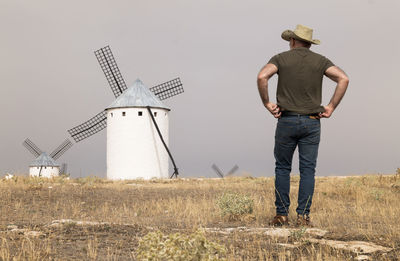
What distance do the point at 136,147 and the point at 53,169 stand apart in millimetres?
23729

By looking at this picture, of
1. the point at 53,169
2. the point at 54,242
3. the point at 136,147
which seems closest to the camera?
the point at 54,242

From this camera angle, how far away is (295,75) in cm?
622

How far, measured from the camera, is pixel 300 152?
6.39 meters

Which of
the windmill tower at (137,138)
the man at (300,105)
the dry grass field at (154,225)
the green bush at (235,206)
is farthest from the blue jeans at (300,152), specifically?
the windmill tower at (137,138)

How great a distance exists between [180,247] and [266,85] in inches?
139

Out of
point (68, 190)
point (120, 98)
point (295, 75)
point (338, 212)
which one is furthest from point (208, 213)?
point (120, 98)

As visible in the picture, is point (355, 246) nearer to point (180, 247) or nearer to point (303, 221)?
point (303, 221)

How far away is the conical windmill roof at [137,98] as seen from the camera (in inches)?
970

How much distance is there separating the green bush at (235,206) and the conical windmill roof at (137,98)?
57.5ft

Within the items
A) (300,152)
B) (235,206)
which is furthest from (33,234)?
(300,152)

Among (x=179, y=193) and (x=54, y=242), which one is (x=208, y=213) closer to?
(x=54, y=242)

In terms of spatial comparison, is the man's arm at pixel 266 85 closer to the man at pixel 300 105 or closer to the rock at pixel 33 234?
the man at pixel 300 105

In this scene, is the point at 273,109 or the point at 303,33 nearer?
the point at 273,109

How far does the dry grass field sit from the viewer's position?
14.7 ft
